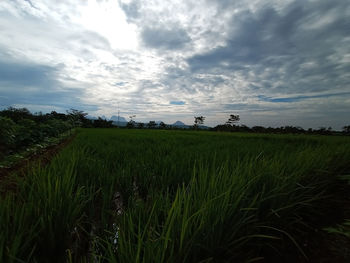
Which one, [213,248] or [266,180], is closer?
[213,248]

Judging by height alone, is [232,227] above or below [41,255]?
above

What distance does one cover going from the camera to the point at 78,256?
915 millimetres

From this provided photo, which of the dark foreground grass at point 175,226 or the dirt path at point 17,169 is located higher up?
the dark foreground grass at point 175,226

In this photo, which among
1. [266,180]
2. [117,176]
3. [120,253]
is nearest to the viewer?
[120,253]

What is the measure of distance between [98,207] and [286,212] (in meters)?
1.41

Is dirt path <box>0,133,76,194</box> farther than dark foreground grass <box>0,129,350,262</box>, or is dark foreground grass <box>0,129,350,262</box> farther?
dirt path <box>0,133,76,194</box>

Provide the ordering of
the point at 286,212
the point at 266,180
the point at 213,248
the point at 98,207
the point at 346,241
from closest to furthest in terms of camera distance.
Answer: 1. the point at 213,248
2. the point at 346,241
3. the point at 286,212
4. the point at 266,180
5. the point at 98,207

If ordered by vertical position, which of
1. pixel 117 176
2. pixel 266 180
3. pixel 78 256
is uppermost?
pixel 266 180

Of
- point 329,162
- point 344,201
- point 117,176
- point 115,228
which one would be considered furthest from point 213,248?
point 329,162

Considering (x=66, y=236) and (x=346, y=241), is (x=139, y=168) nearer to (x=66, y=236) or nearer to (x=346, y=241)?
(x=66, y=236)

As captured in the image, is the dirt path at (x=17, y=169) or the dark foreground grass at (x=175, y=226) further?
the dirt path at (x=17, y=169)

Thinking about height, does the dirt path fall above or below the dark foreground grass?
below

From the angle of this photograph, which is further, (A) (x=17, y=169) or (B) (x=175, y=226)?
(A) (x=17, y=169)

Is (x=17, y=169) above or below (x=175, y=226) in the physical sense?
below
